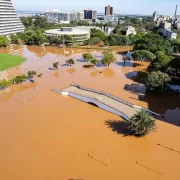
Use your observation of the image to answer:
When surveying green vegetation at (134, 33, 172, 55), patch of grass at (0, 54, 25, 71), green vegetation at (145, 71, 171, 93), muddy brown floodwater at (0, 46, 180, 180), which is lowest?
muddy brown floodwater at (0, 46, 180, 180)

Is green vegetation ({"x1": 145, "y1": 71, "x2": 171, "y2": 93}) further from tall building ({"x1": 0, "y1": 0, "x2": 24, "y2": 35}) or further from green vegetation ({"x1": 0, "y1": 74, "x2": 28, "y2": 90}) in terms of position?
tall building ({"x1": 0, "y1": 0, "x2": 24, "y2": 35})

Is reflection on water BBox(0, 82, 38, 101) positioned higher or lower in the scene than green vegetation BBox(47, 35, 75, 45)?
lower

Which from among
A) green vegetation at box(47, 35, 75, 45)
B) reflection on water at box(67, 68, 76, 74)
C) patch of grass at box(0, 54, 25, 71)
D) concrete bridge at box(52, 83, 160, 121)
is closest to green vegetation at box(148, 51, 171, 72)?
concrete bridge at box(52, 83, 160, 121)

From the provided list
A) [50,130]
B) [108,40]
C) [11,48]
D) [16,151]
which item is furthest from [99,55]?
[16,151]

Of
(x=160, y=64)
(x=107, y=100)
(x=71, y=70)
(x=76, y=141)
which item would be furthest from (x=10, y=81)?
(x=160, y=64)

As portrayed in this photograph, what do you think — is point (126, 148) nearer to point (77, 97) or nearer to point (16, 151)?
point (16, 151)

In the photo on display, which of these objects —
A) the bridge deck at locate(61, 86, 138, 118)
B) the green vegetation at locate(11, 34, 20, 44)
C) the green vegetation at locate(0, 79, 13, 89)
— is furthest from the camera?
the green vegetation at locate(11, 34, 20, 44)
